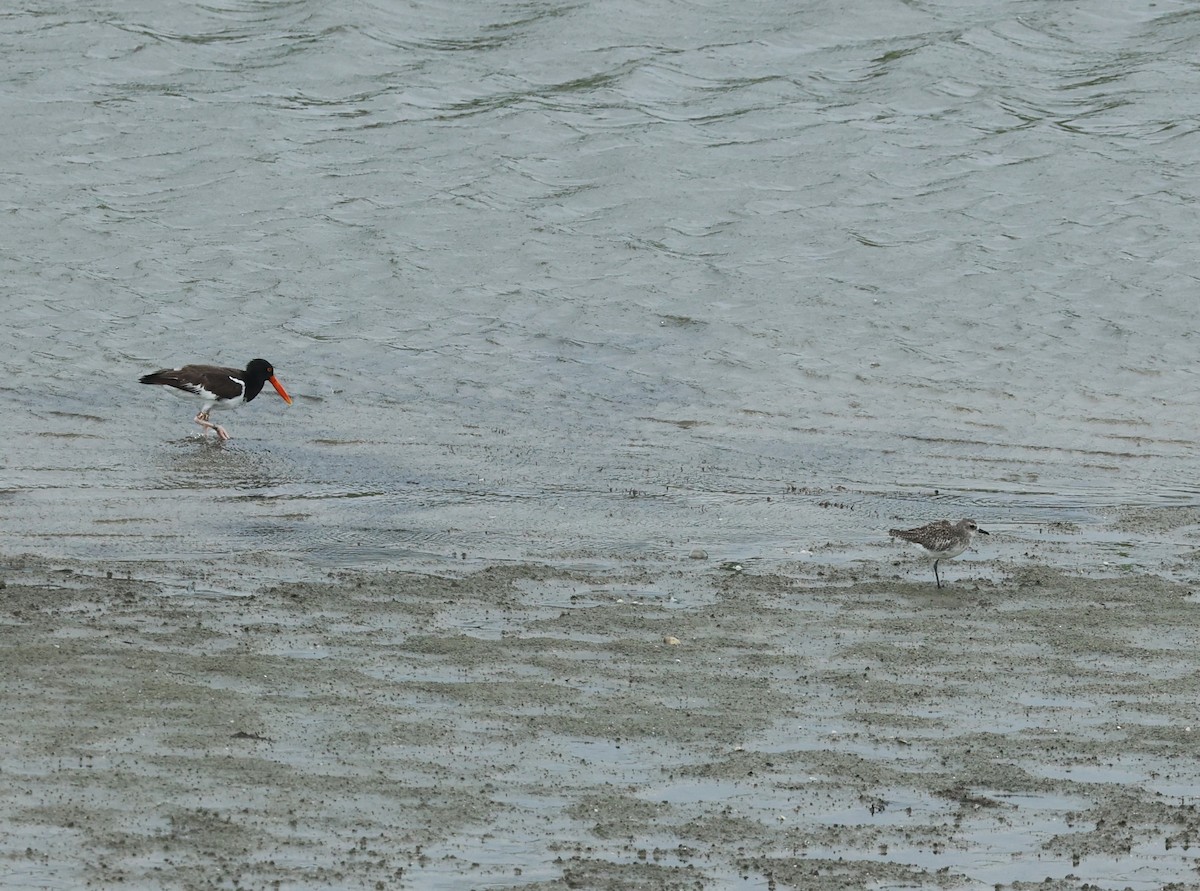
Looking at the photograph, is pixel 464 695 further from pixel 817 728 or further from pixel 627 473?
pixel 627 473

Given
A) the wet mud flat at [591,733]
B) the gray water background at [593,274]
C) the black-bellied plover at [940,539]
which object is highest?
the wet mud flat at [591,733]

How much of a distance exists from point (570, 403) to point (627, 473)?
7.15 feet

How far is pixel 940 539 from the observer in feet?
37.2

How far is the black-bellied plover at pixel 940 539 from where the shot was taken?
11.4m

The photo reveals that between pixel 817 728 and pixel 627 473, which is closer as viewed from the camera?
pixel 817 728

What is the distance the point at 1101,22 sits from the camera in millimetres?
26922

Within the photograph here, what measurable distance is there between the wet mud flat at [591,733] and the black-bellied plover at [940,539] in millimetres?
296

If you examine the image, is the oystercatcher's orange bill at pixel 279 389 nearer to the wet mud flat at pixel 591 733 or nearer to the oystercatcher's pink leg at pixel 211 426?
the oystercatcher's pink leg at pixel 211 426

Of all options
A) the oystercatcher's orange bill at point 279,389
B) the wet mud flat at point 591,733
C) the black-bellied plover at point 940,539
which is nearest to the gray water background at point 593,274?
the oystercatcher's orange bill at point 279,389

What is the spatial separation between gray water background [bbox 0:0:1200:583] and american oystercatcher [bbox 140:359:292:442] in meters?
0.29

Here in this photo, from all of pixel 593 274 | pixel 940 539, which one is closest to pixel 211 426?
pixel 593 274

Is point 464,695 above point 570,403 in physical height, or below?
above

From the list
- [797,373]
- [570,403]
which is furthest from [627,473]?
[797,373]

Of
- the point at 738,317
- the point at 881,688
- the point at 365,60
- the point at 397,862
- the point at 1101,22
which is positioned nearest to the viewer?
the point at 397,862
